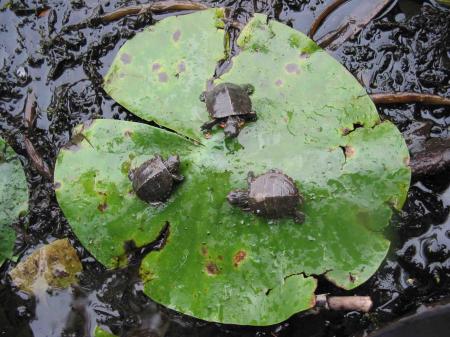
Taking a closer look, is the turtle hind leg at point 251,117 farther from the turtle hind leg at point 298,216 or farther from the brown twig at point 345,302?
the brown twig at point 345,302

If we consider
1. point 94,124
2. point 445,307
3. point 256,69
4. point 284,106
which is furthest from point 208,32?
point 445,307

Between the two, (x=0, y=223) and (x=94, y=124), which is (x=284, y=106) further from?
(x=0, y=223)

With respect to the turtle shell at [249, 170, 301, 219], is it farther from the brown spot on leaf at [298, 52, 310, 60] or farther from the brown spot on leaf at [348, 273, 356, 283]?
the brown spot on leaf at [298, 52, 310, 60]

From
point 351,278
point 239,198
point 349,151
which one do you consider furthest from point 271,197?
point 351,278

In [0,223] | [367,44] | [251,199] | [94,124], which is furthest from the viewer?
[367,44]

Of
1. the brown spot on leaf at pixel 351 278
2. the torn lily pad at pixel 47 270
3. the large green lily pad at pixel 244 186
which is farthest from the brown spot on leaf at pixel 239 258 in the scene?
the torn lily pad at pixel 47 270

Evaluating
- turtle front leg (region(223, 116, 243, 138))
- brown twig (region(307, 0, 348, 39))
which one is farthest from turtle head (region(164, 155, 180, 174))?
brown twig (region(307, 0, 348, 39))

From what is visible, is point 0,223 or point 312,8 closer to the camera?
point 0,223

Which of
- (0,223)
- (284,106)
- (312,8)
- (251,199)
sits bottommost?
(0,223)

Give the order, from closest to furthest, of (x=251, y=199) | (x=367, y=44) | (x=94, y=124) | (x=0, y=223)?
(x=251, y=199) → (x=94, y=124) → (x=0, y=223) → (x=367, y=44)
